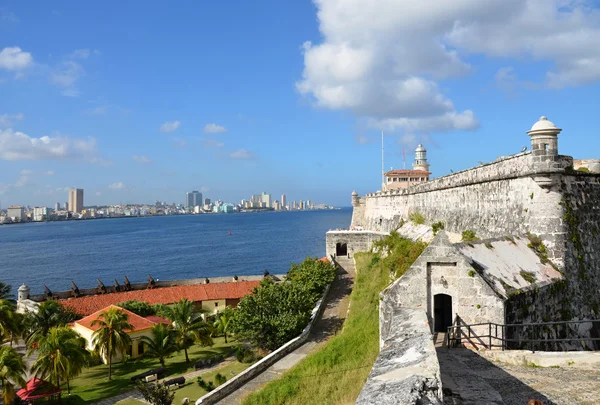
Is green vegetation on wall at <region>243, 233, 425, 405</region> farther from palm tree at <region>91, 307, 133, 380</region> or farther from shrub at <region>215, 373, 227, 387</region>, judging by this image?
palm tree at <region>91, 307, 133, 380</region>

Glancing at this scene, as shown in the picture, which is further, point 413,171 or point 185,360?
point 413,171

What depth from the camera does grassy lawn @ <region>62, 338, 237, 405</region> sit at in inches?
971

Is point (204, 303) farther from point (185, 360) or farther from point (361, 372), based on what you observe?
point (361, 372)

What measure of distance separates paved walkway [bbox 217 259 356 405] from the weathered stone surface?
12433 mm

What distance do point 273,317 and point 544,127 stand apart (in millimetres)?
17218

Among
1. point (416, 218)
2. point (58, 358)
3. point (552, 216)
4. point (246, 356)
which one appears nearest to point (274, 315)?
point (246, 356)

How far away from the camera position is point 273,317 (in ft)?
82.4

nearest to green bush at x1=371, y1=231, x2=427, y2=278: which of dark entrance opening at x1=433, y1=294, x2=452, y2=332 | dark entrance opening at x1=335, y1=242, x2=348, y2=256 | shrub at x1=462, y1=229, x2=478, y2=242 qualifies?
shrub at x1=462, y1=229, x2=478, y2=242

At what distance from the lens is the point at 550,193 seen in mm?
15484

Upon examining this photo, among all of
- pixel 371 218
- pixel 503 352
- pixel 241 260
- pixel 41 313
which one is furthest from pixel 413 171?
pixel 503 352

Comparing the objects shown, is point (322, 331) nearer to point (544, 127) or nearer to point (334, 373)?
point (334, 373)

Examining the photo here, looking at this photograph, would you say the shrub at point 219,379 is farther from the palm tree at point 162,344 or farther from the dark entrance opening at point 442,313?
the dark entrance opening at point 442,313

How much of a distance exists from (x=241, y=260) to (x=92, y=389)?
61.9 meters

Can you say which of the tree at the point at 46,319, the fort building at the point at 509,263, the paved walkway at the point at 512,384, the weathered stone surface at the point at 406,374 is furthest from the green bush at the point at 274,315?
the weathered stone surface at the point at 406,374
